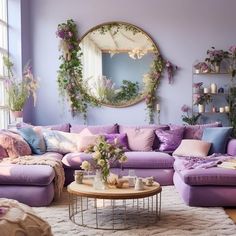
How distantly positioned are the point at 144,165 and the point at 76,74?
7.36 feet

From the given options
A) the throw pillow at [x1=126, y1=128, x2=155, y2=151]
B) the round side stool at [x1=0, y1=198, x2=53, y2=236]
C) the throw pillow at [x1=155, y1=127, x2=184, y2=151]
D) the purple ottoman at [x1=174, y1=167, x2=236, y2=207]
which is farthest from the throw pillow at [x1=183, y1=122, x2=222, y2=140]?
the round side stool at [x1=0, y1=198, x2=53, y2=236]

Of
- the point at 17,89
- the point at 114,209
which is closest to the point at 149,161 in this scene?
the point at 114,209

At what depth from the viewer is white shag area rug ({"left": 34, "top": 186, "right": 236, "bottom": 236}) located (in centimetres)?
374

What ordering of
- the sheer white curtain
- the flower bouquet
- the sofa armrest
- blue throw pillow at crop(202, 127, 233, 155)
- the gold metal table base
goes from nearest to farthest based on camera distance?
1. the gold metal table base
2. the flower bouquet
3. the sofa armrest
4. blue throw pillow at crop(202, 127, 233, 155)
5. the sheer white curtain

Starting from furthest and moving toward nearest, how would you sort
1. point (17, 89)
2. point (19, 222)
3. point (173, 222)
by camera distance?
1. point (17, 89)
2. point (173, 222)
3. point (19, 222)

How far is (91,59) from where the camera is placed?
713 centimetres

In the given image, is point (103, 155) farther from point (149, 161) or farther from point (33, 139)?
point (33, 139)

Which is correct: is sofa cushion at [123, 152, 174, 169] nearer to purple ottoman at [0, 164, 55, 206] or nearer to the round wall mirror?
purple ottoman at [0, 164, 55, 206]

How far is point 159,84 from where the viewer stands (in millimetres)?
7062

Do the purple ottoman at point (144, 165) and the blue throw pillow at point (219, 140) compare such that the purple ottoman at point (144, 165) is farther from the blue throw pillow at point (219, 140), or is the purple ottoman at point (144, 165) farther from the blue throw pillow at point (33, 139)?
the blue throw pillow at point (219, 140)

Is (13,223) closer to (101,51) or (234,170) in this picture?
(234,170)

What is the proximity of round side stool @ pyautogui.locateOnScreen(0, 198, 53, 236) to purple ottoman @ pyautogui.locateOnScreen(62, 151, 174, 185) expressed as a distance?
119 inches

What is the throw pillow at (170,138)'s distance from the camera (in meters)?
6.24

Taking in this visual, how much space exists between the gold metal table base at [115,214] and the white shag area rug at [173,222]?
0.09 metres
